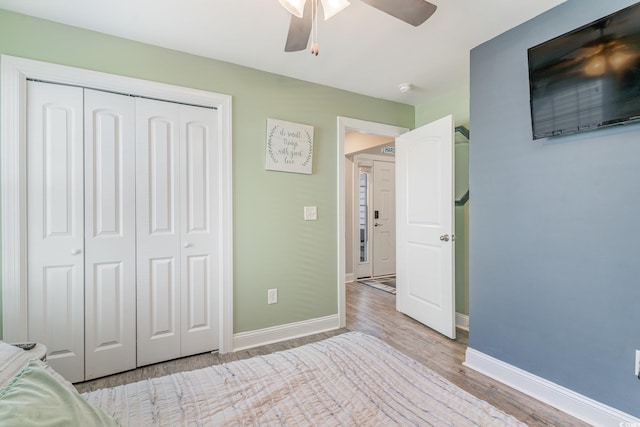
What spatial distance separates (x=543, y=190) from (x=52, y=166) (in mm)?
3188

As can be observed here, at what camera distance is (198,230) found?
235 centimetres

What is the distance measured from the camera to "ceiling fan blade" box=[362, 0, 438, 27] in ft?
4.21

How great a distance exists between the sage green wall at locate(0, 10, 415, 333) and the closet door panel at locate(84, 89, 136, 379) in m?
0.33

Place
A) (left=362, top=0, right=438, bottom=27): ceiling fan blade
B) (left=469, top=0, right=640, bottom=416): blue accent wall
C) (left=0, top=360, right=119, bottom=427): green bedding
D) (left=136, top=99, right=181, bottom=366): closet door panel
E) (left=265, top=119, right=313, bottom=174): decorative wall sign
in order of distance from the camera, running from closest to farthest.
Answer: (left=0, top=360, right=119, bottom=427): green bedding, (left=362, top=0, right=438, bottom=27): ceiling fan blade, (left=469, top=0, right=640, bottom=416): blue accent wall, (left=136, top=99, right=181, bottom=366): closet door panel, (left=265, top=119, right=313, bottom=174): decorative wall sign

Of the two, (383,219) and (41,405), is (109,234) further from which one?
(383,219)

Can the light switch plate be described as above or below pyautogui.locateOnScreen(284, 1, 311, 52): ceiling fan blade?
below

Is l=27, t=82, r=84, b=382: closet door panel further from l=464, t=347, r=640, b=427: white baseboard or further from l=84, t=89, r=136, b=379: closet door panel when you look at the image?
l=464, t=347, r=640, b=427: white baseboard

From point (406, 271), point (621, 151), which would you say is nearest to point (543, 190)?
point (621, 151)

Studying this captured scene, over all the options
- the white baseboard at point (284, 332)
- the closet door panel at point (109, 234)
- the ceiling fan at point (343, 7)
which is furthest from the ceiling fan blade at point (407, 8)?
the white baseboard at point (284, 332)

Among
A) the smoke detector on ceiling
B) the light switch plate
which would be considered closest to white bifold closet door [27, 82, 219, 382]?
the light switch plate

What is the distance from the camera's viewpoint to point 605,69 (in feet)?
4.88

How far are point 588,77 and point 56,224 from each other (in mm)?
3320

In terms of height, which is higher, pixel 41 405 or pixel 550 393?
pixel 41 405

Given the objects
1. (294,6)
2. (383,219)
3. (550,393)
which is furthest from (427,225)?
(383,219)
